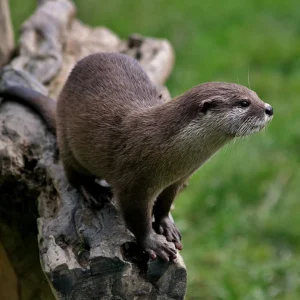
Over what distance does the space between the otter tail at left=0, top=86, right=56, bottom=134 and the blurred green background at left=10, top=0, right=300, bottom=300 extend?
0.81m

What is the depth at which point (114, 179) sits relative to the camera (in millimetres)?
2768

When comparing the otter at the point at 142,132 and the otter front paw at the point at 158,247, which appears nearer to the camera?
the otter front paw at the point at 158,247

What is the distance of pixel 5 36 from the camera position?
4613mm

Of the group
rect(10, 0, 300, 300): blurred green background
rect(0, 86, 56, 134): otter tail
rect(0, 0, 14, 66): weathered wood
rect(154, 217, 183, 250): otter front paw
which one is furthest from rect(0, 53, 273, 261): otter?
rect(0, 0, 14, 66): weathered wood

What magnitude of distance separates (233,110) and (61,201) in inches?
31.0

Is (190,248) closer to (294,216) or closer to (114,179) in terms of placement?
(294,216)

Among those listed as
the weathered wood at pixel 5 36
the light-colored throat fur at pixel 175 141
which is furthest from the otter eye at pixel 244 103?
the weathered wood at pixel 5 36

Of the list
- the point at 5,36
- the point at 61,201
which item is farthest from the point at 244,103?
the point at 5,36

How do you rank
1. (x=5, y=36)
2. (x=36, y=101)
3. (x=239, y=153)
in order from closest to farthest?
(x=36, y=101) < (x=5, y=36) < (x=239, y=153)

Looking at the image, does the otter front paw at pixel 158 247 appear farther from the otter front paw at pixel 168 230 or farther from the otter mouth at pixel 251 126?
the otter mouth at pixel 251 126

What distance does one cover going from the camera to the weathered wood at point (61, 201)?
7.82ft

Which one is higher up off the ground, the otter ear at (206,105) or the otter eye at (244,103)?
the otter eye at (244,103)

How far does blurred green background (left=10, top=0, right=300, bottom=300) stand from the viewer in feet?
14.3

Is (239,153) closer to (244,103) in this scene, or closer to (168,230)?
(168,230)
